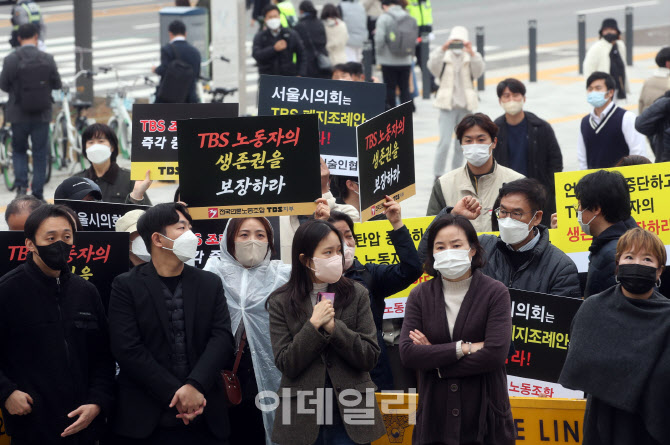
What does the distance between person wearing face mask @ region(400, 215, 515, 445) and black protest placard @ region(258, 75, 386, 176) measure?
2667 mm

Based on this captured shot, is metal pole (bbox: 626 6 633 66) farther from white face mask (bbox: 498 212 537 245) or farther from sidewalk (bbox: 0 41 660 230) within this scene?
white face mask (bbox: 498 212 537 245)

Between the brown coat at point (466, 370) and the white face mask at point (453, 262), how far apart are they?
90 mm

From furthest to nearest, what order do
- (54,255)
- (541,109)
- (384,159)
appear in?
(541,109)
(384,159)
(54,255)

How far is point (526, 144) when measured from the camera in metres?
9.60

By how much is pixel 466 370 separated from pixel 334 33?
546 inches

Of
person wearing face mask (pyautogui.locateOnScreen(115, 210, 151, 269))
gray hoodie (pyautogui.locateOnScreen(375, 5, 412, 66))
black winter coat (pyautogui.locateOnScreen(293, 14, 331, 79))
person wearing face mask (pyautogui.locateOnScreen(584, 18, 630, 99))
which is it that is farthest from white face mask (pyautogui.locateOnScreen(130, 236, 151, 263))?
gray hoodie (pyautogui.locateOnScreen(375, 5, 412, 66))

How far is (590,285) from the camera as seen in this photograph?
6.25m

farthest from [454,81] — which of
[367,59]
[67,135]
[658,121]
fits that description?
[367,59]

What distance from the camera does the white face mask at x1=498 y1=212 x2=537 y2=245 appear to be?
6.39m

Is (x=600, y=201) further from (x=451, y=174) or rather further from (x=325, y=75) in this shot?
(x=325, y=75)

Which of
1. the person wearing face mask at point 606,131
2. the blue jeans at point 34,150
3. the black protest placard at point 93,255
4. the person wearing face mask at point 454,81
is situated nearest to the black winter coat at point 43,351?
the black protest placard at point 93,255

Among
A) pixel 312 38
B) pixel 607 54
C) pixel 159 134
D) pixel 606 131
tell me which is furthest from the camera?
pixel 312 38

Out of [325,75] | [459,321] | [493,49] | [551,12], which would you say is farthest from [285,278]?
[551,12]

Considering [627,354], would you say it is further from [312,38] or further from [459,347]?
[312,38]
